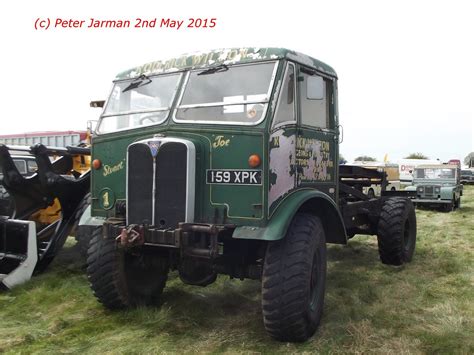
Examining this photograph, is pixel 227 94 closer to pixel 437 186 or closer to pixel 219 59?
pixel 219 59

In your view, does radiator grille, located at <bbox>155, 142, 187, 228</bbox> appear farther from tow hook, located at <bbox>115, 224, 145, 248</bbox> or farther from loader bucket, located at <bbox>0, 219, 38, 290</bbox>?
loader bucket, located at <bbox>0, 219, 38, 290</bbox>

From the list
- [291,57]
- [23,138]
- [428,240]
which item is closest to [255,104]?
[291,57]

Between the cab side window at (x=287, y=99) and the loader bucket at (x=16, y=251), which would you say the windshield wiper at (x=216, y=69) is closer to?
the cab side window at (x=287, y=99)

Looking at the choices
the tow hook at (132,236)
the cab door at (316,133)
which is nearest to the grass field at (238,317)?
the tow hook at (132,236)

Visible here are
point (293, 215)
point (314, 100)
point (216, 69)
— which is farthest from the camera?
point (314, 100)

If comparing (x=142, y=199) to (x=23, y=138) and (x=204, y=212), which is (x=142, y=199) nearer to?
(x=204, y=212)

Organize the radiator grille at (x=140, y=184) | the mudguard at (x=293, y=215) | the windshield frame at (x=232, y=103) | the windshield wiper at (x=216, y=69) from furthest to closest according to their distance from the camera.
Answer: the windshield wiper at (x=216, y=69), the radiator grille at (x=140, y=184), the windshield frame at (x=232, y=103), the mudguard at (x=293, y=215)

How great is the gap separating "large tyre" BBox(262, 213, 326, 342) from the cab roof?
4.94 feet

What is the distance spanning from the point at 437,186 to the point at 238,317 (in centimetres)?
1382

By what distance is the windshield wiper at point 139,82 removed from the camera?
4719mm

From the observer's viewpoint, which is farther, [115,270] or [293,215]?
[115,270]

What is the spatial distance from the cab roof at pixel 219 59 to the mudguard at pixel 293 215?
1232mm

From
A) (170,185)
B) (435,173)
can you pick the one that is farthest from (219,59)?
(435,173)

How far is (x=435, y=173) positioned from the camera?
57.0 ft
